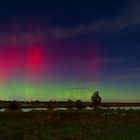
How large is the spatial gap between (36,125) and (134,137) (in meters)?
10.2

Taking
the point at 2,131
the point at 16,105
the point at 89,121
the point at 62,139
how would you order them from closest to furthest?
the point at 62,139 → the point at 2,131 → the point at 89,121 → the point at 16,105

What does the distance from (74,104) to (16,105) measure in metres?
14.9

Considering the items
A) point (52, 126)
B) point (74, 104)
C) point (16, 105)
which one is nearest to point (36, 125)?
point (52, 126)

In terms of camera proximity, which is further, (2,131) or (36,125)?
(36,125)

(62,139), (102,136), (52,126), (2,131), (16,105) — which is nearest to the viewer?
(62,139)

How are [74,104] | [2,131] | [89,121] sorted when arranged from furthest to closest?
[74,104]
[89,121]
[2,131]

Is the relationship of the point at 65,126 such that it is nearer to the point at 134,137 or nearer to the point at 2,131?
the point at 2,131

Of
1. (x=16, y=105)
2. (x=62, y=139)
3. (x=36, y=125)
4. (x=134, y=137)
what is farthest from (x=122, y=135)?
(x=16, y=105)

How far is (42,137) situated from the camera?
95.8 feet

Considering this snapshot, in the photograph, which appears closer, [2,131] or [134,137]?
[134,137]

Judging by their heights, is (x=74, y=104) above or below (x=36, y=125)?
above

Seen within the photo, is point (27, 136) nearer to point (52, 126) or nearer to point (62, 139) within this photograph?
point (62, 139)

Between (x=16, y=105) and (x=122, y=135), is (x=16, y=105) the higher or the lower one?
the higher one

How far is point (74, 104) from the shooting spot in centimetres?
8912
